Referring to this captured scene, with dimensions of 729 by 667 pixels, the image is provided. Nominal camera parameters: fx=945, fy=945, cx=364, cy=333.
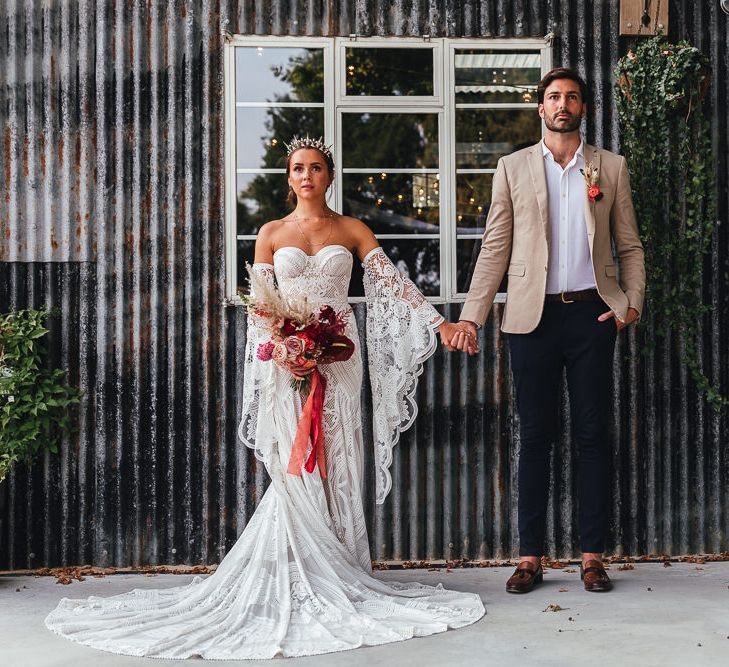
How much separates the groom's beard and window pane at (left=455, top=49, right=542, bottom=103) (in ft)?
2.47

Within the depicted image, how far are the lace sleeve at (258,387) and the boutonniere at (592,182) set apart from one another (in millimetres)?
1475

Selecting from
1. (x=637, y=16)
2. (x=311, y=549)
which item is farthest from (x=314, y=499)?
(x=637, y=16)

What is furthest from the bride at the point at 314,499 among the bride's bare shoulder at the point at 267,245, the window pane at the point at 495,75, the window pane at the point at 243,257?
the window pane at the point at 495,75

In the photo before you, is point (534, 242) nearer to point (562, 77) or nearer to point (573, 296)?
point (573, 296)

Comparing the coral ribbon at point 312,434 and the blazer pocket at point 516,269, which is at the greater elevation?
the blazer pocket at point 516,269

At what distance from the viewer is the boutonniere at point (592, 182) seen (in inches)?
167

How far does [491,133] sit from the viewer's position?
5020 mm

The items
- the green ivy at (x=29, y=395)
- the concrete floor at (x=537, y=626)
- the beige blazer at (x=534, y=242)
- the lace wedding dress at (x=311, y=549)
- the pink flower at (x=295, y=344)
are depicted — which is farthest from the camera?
the green ivy at (x=29, y=395)

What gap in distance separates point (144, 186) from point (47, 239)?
22.3 inches

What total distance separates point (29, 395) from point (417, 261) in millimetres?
2083

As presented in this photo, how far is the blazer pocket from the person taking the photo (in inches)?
169

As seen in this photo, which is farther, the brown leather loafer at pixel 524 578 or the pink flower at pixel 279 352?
the brown leather loafer at pixel 524 578

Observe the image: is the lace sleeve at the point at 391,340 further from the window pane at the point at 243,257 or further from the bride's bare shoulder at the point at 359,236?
the window pane at the point at 243,257

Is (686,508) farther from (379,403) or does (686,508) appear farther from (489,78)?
(489,78)
